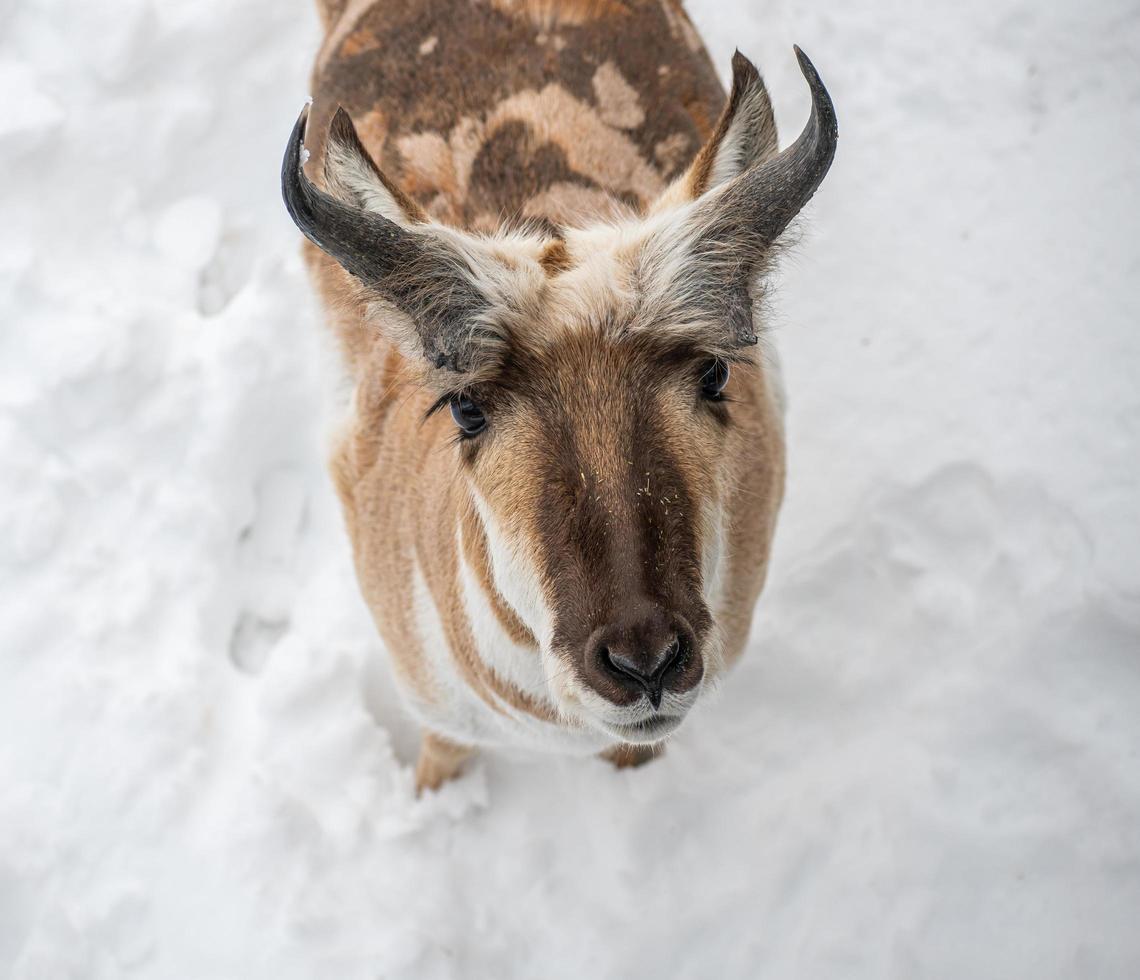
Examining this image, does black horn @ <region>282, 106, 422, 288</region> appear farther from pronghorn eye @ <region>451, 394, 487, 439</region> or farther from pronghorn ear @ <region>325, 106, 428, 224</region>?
pronghorn eye @ <region>451, 394, 487, 439</region>

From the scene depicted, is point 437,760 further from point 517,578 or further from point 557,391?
point 557,391

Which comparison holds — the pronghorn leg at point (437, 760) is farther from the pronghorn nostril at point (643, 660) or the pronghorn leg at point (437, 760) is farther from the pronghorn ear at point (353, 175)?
the pronghorn ear at point (353, 175)

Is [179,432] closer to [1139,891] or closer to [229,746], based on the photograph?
[229,746]

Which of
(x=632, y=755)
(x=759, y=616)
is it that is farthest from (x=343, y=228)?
(x=759, y=616)

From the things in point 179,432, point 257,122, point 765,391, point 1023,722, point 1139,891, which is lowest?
point 1139,891

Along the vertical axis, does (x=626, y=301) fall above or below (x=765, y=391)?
above

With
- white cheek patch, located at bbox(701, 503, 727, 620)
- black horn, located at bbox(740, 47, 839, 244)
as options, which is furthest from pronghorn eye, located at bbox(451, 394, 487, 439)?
black horn, located at bbox(740, 47, 839, 244)

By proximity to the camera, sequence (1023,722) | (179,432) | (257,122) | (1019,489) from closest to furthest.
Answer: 1. (1023,722)
2. (1019,489)
3. (179,432)
4. (257,122)

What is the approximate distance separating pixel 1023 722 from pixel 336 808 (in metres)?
2.66

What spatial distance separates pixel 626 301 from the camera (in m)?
2.26

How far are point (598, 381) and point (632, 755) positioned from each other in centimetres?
201

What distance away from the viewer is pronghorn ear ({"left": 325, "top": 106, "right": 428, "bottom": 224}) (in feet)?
7.47

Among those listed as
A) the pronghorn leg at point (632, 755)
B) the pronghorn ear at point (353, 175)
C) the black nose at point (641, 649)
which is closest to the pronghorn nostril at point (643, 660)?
the black nose at point (641, 649)

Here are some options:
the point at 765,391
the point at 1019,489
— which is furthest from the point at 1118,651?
the point at 765,391
